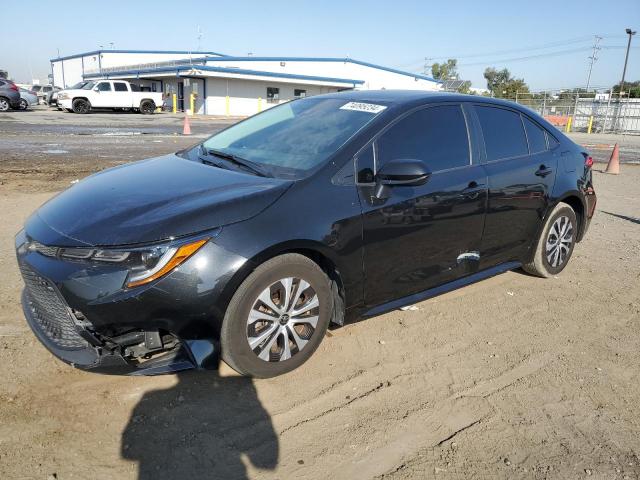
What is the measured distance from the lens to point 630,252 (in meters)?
6.18

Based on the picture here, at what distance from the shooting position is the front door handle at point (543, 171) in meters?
4.54

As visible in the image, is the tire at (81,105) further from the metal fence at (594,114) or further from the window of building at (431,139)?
the window of building at (431,139)

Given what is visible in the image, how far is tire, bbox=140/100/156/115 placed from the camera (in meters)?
33.8

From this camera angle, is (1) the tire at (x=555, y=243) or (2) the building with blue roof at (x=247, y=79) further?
(2) the building with blue roof at (x=247, y=79)

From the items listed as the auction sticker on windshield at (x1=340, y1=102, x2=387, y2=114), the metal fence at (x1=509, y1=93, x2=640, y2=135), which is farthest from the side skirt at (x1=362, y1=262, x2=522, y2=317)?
the metal fence at (x1=509, y1=93, x2=640, y2=135)

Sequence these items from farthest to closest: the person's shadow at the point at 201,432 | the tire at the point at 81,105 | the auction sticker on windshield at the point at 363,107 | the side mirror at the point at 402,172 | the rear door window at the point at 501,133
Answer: the tire at the point at 81,105 → the rear door window at the point at 501,133 → the auction sticker on windshield at the point at 363,107 → the side mirror at the point at 402,172 → the person's shadow at the point at 201,432

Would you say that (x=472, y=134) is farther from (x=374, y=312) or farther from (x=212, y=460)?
(x=212, y=460)

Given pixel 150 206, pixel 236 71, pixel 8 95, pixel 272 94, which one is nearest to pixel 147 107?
pixel 8 95

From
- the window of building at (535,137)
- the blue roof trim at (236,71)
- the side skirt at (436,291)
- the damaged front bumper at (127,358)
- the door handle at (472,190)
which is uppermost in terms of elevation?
the blue roof trim at (236,71)

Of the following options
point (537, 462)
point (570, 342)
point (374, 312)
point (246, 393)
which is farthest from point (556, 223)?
point (246, 393)

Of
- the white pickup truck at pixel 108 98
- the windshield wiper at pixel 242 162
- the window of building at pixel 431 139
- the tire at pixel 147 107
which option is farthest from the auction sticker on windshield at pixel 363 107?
the tire at pixel 147 107

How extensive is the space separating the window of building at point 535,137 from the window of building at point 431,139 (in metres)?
0.94

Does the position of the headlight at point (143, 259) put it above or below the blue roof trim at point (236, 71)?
below

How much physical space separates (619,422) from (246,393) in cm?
212
